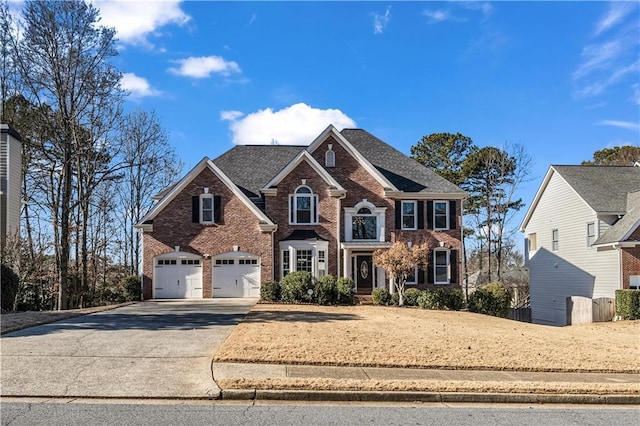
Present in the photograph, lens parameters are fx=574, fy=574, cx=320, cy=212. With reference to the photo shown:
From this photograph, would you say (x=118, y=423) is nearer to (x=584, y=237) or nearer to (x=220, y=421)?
(x=220, y=421)

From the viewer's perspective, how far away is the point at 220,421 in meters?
7.60

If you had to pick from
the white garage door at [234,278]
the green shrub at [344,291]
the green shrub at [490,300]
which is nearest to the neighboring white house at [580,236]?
the green shrub at [490,300]

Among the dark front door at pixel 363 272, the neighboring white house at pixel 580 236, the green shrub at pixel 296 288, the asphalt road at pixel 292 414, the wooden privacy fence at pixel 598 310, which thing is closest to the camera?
the asphalt road at pixel 292 414

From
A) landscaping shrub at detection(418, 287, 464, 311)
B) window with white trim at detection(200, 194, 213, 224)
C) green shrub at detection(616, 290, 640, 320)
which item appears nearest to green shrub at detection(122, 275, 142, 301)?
window with white trim at detection(200, 194, 213, 224)

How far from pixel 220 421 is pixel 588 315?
23423mm

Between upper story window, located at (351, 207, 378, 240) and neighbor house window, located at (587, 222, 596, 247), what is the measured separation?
11424 mm

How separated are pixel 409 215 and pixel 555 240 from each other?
Result: 10031 mm

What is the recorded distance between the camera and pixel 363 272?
3047 cm

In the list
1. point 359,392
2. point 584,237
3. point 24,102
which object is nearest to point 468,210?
point 584,237

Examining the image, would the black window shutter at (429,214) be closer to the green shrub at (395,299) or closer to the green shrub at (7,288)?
the green shrub at (395,299)

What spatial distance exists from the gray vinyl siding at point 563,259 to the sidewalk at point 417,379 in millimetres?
19751

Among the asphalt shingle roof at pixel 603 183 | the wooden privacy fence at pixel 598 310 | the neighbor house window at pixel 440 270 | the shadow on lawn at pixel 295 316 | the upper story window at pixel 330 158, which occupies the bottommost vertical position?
the wooden privacy fence at pixel 598 310

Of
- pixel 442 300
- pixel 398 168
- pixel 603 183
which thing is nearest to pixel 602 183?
pixel 603 183

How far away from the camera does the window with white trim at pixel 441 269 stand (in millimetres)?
30891
